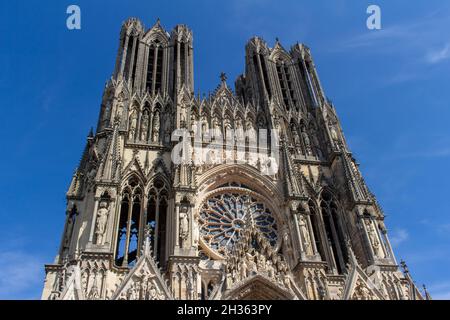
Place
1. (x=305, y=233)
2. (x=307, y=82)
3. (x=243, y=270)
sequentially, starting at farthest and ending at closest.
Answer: (x=307, y=82), (x=305, y=233), (x=243, y=270)

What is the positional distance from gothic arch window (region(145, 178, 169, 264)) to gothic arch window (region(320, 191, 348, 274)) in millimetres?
7845

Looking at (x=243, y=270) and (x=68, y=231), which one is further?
(x=68, y=231)

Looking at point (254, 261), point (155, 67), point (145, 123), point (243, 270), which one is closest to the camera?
point (243, 270)

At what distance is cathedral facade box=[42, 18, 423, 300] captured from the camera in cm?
1619

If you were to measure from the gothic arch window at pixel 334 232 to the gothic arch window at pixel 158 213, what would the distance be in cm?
785

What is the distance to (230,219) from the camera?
2012cm

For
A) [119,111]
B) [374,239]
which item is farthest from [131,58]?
[374,239]

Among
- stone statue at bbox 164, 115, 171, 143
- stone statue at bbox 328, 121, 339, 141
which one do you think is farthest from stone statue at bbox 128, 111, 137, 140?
stone statue at bbox 328, 121, 339, 141

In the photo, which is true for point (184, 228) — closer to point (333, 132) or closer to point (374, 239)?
point (374, 239)

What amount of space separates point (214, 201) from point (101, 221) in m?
5.96
